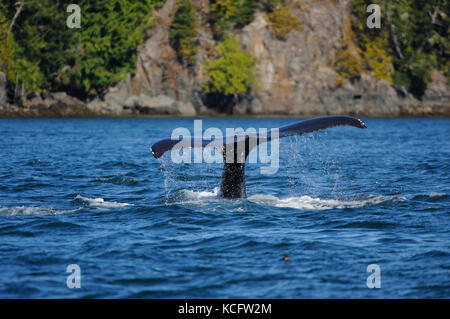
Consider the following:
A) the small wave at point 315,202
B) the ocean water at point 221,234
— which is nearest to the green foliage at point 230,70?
the ocean water at point 221,234

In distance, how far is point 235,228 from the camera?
11.3 meters

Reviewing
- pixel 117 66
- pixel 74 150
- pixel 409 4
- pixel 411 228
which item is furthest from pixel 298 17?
pixel 411 228

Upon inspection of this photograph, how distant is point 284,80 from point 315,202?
6229 centimetres

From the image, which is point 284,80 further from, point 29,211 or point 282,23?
point 29,211

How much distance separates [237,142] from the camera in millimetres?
12203

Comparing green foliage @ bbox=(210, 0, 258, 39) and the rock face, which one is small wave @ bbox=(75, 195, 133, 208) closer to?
the rock face

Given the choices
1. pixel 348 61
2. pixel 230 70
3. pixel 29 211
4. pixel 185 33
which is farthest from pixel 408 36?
pixel 29 211

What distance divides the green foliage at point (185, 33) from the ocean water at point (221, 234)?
5438cm

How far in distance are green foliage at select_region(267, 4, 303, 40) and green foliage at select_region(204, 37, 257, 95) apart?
4.65 meters

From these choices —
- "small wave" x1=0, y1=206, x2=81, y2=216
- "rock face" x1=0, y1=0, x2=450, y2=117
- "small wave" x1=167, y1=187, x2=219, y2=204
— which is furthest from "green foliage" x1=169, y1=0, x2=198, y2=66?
"small wave" x1=0, y1=206, x2=81, y2=216

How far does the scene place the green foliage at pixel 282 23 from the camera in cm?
7644
